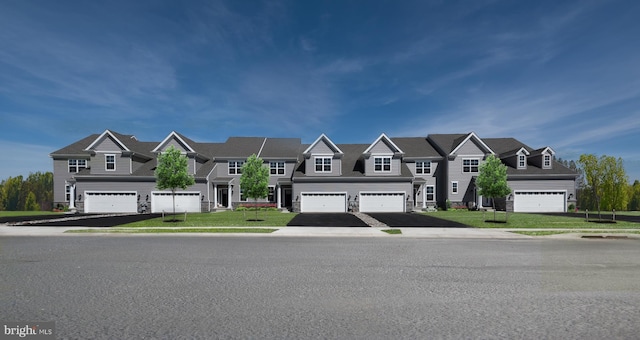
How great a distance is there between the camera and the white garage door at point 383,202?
32.7m

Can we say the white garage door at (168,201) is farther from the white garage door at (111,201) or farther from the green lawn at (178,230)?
the green lawn at (178,230)

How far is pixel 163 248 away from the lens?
11438 millimetres

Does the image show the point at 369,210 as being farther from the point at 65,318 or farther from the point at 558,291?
the point at 65,318

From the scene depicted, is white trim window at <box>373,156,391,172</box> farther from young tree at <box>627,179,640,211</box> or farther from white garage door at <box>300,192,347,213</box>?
young tree at <box>627,179,640,211</box>

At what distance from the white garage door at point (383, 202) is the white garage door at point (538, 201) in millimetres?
13720

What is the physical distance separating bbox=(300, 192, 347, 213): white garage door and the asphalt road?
855 inches

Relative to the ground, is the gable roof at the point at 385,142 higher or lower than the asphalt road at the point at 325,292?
higher

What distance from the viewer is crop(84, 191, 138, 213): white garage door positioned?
31906 millimetres

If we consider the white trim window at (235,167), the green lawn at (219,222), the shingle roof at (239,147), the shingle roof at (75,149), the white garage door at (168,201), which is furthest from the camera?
the shingle roof at (239,147)

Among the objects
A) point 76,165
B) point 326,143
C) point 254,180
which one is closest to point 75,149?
point 76,165

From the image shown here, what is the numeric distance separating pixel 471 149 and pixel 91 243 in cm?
3654

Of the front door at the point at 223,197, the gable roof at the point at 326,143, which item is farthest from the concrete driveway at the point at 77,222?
the gable roof at the point at 326,143

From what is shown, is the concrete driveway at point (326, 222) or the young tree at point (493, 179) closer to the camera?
the concrete driveway at point (326, 222)

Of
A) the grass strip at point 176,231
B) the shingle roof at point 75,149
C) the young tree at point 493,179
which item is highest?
the shingle roof at point 75,149
